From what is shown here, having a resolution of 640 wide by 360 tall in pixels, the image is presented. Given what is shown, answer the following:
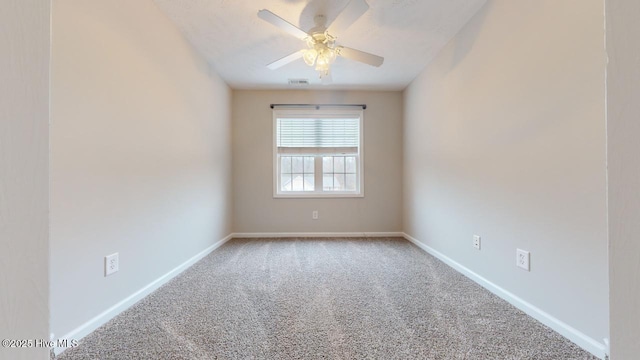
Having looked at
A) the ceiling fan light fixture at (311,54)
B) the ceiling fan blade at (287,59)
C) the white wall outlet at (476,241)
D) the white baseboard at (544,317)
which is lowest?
the white baseboard at (544,317)

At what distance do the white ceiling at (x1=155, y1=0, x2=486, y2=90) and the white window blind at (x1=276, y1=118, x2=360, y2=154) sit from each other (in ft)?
2.51

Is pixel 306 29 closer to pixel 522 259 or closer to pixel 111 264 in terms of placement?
pixel 111 264

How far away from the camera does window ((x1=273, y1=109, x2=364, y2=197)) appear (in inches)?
158

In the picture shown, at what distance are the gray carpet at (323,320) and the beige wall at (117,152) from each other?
27 cm

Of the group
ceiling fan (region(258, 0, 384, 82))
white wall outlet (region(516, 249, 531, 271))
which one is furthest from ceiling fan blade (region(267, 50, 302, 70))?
white wall outlet (region(516, 249, 531, 271))

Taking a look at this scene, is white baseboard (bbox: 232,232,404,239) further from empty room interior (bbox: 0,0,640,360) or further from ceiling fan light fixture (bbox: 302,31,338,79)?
ceiling fan light fixture (bbox: 302,31,338,79)

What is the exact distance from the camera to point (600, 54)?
118 centimetres

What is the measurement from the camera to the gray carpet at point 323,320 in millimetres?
1259

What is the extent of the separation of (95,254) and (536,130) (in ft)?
8.68

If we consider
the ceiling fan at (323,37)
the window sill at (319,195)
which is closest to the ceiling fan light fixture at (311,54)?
the ceiling fan at (323,37)

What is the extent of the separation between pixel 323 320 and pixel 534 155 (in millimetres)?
1597

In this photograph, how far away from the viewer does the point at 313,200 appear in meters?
4.01

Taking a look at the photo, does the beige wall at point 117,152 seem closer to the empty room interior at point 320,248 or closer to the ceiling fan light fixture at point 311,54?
the empty room interior at point 320,248

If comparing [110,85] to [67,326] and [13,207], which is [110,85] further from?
[13,207]
